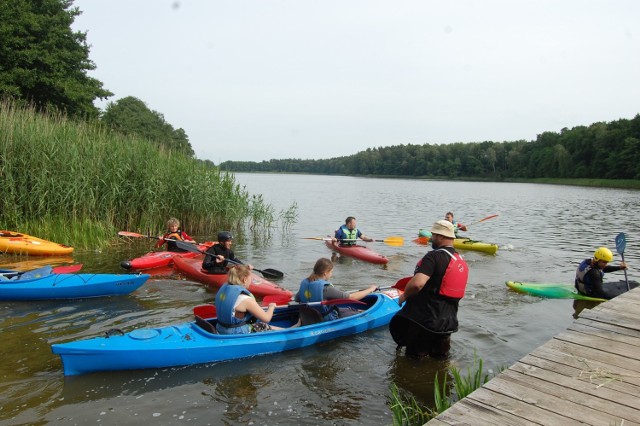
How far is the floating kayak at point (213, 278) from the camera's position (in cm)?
824

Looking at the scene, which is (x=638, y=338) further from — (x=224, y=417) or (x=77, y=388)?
(x=77, y=388)

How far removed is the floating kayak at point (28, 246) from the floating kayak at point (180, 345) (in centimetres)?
589

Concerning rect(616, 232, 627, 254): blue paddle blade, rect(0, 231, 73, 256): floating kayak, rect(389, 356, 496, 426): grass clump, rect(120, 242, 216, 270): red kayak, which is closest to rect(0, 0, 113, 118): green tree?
rect(0, 231, 73, 256): floating kayak

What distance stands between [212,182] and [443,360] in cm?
1011

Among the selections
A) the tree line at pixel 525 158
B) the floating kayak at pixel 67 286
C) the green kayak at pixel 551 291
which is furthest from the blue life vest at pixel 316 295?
the tree line at pixel 525 158

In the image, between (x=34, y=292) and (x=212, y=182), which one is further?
(x=212, y=182)

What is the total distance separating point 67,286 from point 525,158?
81.6m

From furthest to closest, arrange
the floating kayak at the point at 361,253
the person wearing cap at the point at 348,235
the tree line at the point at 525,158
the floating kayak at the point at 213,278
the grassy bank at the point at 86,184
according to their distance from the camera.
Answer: the tree line at the point at 525,158, the person wearing cap at the point at 348,235, the floating kayak at the point at 361,253, the grassy bank at the point at 86,184, the floating kayak at the point at 213,278

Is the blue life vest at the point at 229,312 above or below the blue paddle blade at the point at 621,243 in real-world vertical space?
below

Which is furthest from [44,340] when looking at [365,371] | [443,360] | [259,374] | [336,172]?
[336,172]

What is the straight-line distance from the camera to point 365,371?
17.5ft

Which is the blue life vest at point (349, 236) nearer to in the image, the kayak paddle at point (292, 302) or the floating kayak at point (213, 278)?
the floating kayak at point (213, 278)

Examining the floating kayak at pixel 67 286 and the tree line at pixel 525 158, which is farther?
the tree line at pixel 525 158

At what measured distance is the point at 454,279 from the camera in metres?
4.72
